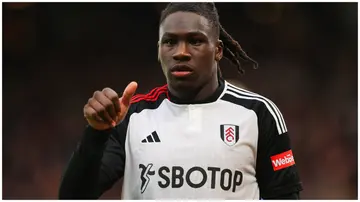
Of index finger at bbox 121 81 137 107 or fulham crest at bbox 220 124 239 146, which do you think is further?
fulham crest at bbox 220 124 239 146

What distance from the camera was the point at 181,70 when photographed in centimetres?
188

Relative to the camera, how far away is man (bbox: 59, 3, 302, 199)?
186 centimetres

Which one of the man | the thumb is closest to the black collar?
the man

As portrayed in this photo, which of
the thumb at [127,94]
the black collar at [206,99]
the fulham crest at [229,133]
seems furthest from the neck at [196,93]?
the thumb at [127,94]

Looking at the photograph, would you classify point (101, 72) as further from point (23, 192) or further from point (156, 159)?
point (156, 159)

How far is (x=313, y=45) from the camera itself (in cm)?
501

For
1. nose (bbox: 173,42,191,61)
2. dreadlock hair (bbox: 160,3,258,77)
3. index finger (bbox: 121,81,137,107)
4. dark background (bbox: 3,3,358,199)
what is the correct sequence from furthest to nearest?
dark background (bbox: 3,3,358,199), dreadlock hair (bbox: 160,3,258,77), nose (bbox: 173,42,191,61), index finger (bbox: 121,81,137,107)

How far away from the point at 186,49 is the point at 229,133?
30cm

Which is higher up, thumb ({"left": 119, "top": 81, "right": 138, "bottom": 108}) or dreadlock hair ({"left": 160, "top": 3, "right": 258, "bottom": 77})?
dreadlock hair ({"left": 160, "top": 3, "right": 258, "bottom": 77})

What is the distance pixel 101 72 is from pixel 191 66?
313cm

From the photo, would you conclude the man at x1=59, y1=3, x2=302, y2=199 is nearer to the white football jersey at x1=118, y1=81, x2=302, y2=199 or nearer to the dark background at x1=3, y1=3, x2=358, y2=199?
the white football jersey at x1=118, y1=81, x2=302, y2=199

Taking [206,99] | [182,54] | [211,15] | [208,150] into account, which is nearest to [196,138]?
[208,150]

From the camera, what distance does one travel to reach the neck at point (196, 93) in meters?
1.97

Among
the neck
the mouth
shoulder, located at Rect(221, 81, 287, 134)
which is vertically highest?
the mouth
